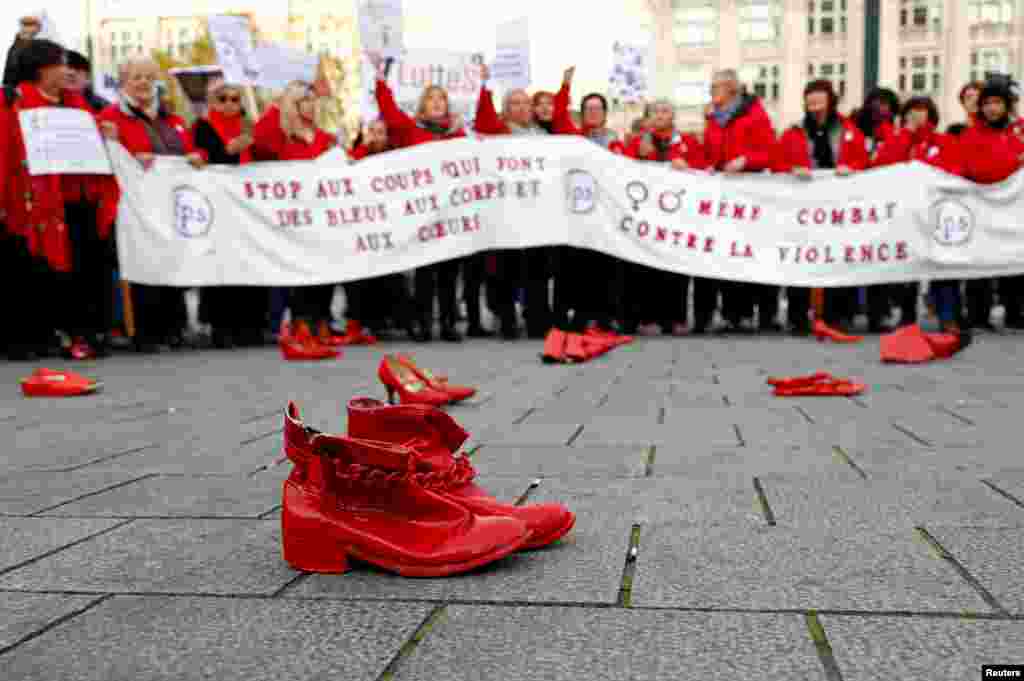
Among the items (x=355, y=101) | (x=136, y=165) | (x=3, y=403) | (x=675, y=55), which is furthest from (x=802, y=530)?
(x=355, y=101)

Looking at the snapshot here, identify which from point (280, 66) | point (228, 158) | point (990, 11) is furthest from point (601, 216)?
point (990, 11)

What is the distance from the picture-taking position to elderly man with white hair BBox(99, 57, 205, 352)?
7715mm

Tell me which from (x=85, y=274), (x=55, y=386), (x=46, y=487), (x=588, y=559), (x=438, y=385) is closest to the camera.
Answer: (x=588, y=559)

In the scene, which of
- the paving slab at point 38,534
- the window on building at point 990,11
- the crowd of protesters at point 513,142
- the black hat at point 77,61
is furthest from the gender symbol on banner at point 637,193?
the window on building at point 990,11

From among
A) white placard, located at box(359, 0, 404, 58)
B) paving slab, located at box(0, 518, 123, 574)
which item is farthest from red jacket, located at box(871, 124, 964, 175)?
paving slab, located at box(0, 518, 123, 574)

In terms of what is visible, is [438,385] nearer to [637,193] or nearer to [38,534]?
[38,534]

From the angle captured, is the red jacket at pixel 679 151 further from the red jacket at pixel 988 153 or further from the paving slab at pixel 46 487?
the paving slab at pixel 46 487

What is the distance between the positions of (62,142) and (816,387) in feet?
18.8

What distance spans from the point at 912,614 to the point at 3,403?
4913 mm

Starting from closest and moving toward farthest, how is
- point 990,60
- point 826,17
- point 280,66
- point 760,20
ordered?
point 280,66
point 990,60
point 826,17
point 760,20

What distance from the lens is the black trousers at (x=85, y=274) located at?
7.43 metres

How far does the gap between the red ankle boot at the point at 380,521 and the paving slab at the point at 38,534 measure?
0.64 meters

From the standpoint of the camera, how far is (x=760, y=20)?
50156 millimetres

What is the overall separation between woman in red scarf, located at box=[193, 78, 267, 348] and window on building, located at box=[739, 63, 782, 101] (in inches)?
1735
